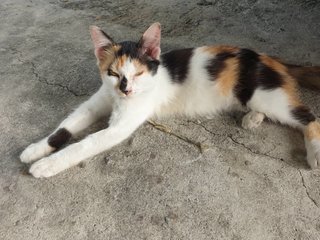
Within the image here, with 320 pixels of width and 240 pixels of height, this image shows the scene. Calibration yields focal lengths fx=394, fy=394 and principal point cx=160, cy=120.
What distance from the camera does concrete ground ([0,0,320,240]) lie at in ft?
5.92

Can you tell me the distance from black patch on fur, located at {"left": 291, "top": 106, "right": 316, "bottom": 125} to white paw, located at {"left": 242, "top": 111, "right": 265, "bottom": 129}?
182 millimetres

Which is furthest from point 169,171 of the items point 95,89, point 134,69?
point 95,89

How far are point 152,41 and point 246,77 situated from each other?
0.59 metres

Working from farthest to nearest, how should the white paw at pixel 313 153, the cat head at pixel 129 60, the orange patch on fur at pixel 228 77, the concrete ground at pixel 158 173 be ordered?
1. the orange patch on fur at pixel 228 77
2. the cat head at pixel 129 60
3. the white paw at pixel 313 153
4. the concrete ground at pixel 158 173

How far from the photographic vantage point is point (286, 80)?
2.27 m

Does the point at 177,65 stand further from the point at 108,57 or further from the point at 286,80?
the point at 286,80

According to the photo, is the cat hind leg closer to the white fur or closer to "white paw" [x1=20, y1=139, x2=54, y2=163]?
the white fur

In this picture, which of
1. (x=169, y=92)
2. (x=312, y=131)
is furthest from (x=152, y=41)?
(x=312, y=131)

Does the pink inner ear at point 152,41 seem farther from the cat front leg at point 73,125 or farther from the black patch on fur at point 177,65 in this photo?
the cat front leg at point 73,125

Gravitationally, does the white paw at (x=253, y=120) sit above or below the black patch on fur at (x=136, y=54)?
below

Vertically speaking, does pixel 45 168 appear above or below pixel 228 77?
below

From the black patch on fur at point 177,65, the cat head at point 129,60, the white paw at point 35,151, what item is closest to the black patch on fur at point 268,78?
the black patch on fur at point 177,65

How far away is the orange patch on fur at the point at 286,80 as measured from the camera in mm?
2207

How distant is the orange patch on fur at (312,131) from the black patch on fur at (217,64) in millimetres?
593
